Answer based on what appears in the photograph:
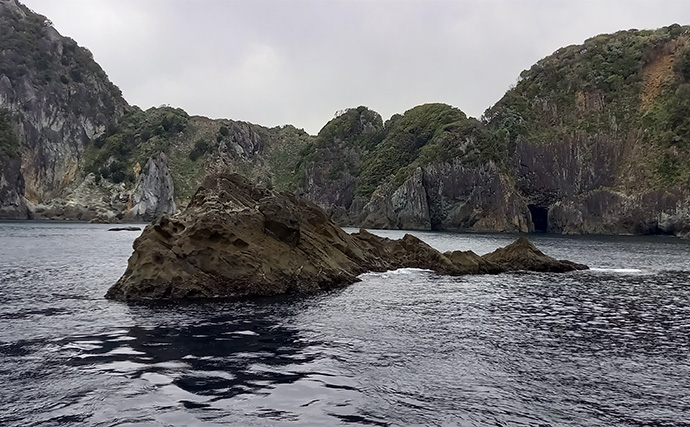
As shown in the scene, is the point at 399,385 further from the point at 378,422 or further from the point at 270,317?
the point at 270,317

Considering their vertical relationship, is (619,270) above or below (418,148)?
below

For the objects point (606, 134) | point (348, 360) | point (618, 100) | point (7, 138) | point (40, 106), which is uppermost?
point (40, 106)

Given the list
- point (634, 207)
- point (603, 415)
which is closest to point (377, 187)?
point (634, 207)

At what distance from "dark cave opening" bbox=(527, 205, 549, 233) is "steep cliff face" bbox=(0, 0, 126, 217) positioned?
150 metres

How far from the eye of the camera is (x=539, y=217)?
16175 centimetres

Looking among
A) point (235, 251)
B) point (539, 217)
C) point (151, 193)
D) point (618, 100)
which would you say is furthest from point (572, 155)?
point (235, 251)

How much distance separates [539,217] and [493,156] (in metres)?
23.9

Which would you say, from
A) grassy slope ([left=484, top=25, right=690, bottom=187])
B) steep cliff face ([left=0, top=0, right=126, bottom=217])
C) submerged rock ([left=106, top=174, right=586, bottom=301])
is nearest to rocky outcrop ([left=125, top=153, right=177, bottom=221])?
steep cliff face ([left=0, top=0, right=126, bottom=217])

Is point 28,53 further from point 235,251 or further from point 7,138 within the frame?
point 235,251

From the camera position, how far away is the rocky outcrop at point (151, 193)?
552 feet

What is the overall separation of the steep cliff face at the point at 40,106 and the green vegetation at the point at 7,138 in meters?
8.30

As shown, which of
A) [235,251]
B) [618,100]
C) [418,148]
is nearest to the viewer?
[235,251]

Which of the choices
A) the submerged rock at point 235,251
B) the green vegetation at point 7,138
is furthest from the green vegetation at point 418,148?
the submerged rock at point 235,251

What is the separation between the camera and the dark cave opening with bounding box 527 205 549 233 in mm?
156375
